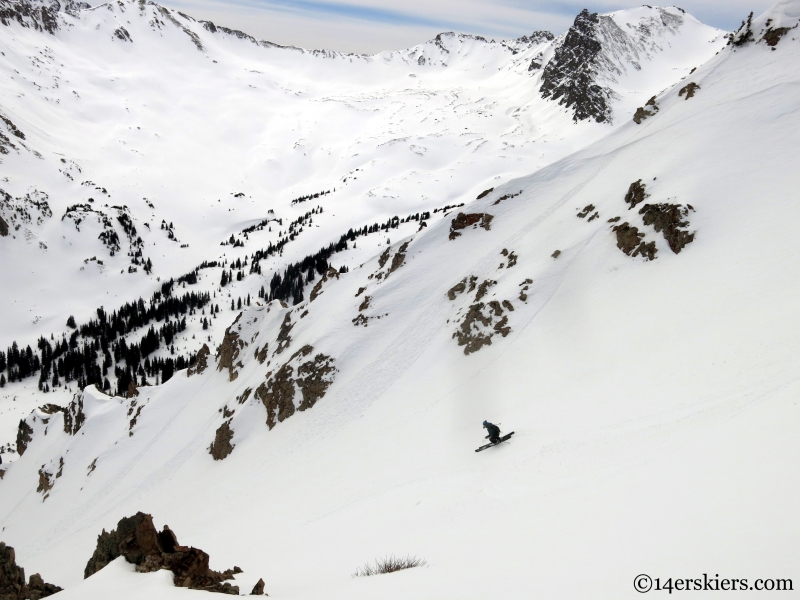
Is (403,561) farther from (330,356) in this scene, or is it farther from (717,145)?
(717,145)

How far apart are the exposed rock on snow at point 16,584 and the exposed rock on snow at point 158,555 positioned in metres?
1.99

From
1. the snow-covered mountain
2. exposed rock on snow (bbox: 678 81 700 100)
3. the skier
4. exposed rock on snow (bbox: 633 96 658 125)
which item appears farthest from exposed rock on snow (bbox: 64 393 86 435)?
exposed rock on snow (bbox: 678 81 700 100)

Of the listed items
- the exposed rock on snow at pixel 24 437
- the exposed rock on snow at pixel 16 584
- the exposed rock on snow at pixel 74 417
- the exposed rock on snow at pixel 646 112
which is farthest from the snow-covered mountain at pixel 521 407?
the exposed rock on snow at pixel 16 584

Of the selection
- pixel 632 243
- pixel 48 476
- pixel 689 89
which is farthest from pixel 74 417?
pixel 689 89

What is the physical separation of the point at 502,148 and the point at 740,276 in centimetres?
16787

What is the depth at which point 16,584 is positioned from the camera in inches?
655

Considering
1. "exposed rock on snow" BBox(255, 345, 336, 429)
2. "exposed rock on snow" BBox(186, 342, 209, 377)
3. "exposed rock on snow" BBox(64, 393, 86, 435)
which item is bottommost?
"exposed rock on snow" BBox(255, 345, 336, 429)

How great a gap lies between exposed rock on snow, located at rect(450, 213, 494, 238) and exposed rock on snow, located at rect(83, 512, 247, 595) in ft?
123

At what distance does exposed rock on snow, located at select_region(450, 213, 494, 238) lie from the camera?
45688 millimetres

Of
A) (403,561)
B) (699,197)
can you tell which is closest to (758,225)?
(699,197)

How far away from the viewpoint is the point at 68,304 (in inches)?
4921

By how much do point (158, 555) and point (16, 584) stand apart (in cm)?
912

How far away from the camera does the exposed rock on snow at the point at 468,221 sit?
150ft

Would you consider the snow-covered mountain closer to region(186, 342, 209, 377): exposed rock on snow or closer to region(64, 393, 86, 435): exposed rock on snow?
region(186, 342, 209, 377): exposed rock on snow
